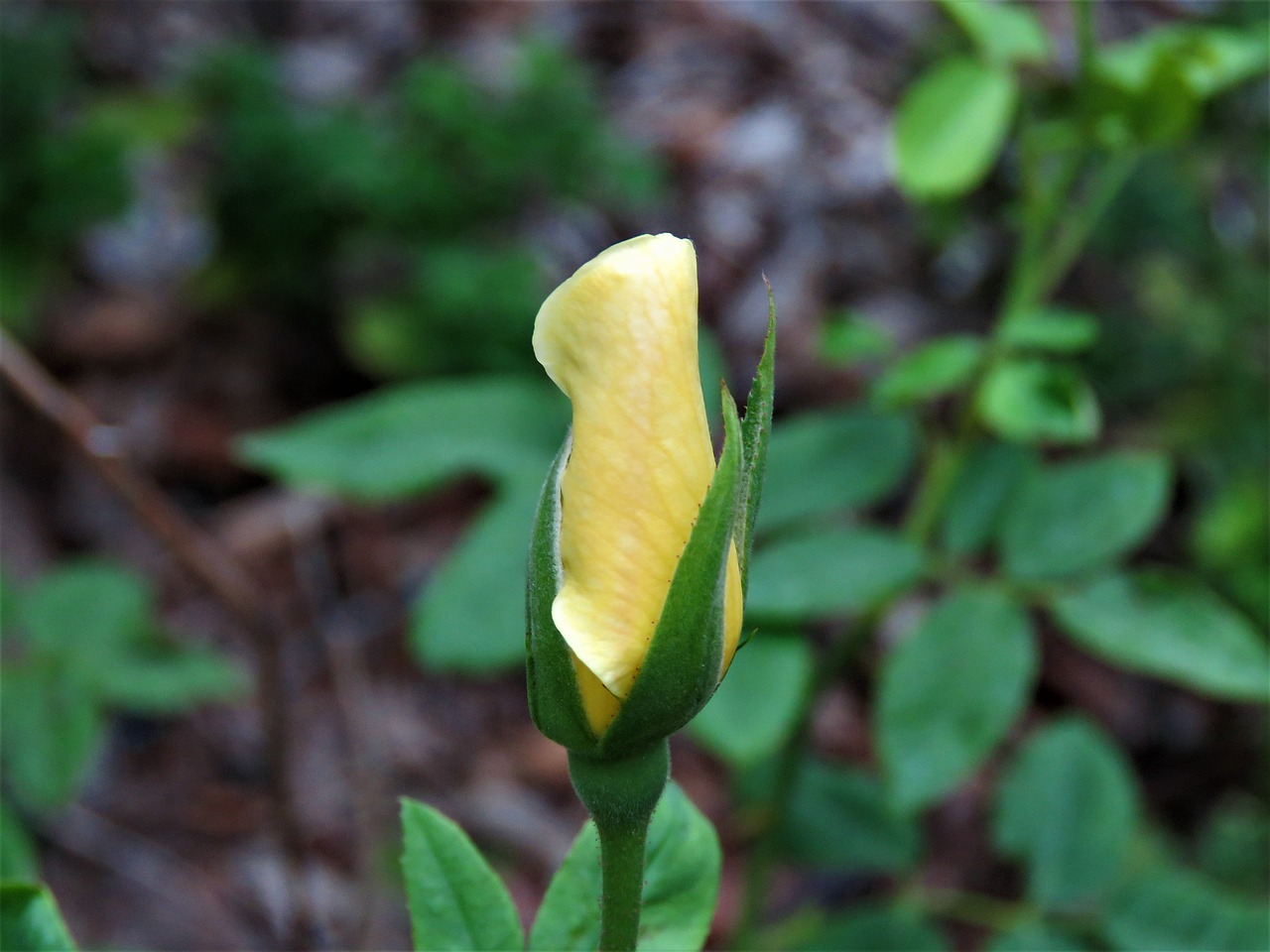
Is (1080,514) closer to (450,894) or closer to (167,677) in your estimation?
(450,894)

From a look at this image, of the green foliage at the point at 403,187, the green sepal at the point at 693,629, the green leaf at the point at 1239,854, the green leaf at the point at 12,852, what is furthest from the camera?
the green foliage at the point at 403,187

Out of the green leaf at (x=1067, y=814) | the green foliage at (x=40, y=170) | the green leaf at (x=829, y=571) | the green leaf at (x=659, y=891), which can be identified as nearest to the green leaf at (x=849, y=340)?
the green leaf at (x=829, y=571)

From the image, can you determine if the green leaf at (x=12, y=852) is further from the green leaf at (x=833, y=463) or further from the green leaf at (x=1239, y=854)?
the green leaf at (x=1239, y=854)

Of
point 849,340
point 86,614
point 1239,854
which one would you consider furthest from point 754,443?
point 1239,854

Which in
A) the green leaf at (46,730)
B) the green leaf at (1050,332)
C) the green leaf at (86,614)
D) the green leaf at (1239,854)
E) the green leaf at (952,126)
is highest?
the green leaf at (952,126)

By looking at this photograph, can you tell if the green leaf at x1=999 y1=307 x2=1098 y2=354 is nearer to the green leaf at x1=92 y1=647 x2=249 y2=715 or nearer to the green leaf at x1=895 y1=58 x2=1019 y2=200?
the green leaf at x1=895 y1=58 x2=1019 y2=200

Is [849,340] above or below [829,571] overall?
above
